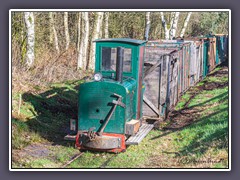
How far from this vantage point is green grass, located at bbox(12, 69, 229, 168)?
887cm

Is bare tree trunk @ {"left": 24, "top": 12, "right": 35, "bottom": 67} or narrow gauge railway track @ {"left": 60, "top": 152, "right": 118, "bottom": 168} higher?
bare tree trunk @ {"left": 24, "top": 12, "right": 35, "bottom": 67}

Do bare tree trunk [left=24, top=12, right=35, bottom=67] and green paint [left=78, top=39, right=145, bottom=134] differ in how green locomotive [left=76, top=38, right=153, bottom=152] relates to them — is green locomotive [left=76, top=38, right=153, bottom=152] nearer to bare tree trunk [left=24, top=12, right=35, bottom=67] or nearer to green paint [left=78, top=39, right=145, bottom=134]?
green paint [left=78, top=39, right=145, bottom=134]

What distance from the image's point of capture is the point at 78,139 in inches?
372

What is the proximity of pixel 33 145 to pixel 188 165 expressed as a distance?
12.2 ft

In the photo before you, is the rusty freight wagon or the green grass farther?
the rusty freight wagon

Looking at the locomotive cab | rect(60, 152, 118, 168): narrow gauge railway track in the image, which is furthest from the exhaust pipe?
rect(60, 152, 118, 168): narrow gauge railway track

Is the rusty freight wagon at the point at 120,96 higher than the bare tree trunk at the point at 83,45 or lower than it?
lower

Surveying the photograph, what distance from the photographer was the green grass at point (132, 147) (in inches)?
349

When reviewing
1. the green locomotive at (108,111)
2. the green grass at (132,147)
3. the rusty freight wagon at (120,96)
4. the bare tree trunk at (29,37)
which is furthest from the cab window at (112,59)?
the bare tree trunk at (29,37)

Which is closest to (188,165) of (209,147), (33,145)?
(209,147)

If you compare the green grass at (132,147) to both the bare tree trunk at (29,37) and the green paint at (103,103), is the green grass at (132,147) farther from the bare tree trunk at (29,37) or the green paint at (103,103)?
the bare tree trunk at (29,37)

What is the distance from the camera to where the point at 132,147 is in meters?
10.0

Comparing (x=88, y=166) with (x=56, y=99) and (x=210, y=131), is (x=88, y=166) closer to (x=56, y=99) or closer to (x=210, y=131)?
(x=210, y=131)

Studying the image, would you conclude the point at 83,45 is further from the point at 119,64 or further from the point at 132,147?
the point at 119,64
